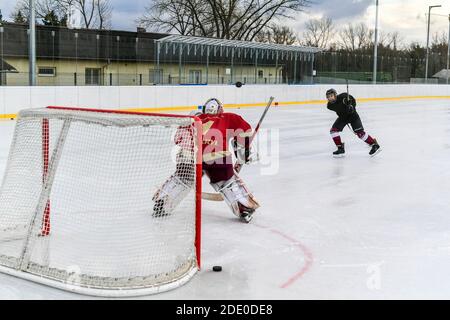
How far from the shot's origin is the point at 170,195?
4852 mm

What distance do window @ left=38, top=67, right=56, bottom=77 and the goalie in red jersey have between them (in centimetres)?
1170

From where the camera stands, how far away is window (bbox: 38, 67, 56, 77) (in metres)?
16.0

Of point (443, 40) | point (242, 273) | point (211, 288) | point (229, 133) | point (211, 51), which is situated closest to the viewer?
point (211, 288)

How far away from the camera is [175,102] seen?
58.7 ft

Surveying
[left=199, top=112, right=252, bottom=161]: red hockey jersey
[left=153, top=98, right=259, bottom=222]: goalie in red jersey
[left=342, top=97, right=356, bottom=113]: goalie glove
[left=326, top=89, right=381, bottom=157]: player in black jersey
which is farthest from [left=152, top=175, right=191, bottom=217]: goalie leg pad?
[left=342, top=97, right=356, bottom=113]: goalie glove

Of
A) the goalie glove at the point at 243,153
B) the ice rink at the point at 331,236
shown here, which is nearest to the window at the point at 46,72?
the ice rink at the point at 331,236

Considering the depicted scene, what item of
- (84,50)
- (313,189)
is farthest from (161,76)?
(313,189)

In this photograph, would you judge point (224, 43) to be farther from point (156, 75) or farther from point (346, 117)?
point (346, 117)

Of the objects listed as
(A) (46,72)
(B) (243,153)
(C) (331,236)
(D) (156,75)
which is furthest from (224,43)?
(C) (331,236)

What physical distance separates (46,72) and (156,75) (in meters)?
3.56

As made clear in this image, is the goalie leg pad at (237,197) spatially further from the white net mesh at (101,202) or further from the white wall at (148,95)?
the white wall at (148,95)

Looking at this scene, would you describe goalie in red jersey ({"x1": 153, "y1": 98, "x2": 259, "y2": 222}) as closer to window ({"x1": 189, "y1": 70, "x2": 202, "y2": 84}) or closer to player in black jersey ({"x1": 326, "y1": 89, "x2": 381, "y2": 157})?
player in black jersey ({"x1": 326, "y1": 89, "x2": 381, "y2": 157})
